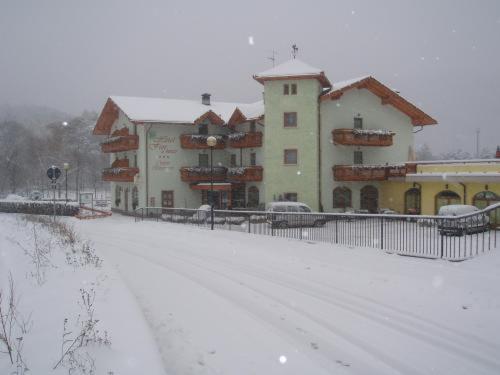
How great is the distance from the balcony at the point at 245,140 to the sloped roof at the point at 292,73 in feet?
14.6

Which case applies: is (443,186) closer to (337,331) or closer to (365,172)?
(365,172)

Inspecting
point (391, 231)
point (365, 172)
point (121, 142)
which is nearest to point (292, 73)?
point (365, 172)

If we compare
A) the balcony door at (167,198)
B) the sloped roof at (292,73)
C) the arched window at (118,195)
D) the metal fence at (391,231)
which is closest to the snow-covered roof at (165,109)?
the balcony door at (167,198)

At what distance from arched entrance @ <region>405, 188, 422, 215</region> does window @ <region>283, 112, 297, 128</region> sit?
1040 centimetres

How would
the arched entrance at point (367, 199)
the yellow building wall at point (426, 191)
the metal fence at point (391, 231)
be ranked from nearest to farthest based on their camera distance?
1. the metal fence at point (391, 231)
2. the yellow building wall at point (426, 191)
3. the arched entrance at point (367, 199)

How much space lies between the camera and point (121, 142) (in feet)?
126

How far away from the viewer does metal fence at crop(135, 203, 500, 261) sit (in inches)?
525

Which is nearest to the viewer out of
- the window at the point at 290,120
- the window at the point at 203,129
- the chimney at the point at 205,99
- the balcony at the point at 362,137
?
the balcony at the point at 362,137

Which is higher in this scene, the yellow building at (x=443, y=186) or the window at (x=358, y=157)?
the window at (x=358, y=157)

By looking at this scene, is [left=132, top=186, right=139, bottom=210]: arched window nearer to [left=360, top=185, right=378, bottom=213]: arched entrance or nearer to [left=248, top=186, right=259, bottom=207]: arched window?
[left=248, top=186, right=259, bottom=207]: arched window

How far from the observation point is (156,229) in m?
22.3

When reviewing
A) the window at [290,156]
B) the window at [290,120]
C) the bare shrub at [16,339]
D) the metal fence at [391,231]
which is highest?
the window at [290,120]

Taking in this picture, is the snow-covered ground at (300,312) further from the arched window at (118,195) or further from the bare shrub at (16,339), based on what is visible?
the arched window at (118,195)

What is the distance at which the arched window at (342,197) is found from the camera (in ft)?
110
